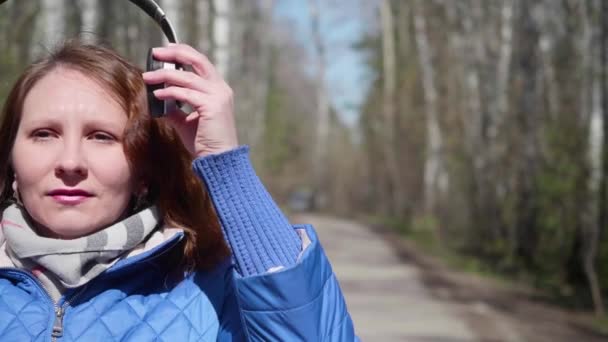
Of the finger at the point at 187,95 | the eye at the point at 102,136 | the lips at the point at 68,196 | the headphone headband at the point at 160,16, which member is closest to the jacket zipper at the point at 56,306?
the lips at the point at 68,196

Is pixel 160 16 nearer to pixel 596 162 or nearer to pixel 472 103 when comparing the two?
pixel 596 162

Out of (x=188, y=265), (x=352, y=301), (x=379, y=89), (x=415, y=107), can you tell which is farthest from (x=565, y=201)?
(x=379, y=89)

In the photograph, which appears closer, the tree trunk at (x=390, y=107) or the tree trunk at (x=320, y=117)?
the tree trunk at (x=390, y=107)

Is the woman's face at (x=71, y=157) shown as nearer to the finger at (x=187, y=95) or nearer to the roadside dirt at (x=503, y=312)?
the finger at (x=187, y=95)

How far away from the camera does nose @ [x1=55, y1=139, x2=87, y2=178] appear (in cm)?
180

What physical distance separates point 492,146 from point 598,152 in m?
7.73

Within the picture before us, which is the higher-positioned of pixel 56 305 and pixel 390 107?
pixel 56 305

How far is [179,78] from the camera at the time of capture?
1.78m

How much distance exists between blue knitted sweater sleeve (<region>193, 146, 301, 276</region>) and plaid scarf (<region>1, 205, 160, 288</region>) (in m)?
0.21

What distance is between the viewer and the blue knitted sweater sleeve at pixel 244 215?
5.74 ft

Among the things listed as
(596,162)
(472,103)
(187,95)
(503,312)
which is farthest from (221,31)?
(187,95)

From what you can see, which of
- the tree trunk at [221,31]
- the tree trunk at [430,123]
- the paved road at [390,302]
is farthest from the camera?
the tree trunk at [430,123]

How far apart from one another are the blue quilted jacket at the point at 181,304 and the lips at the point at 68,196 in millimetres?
157

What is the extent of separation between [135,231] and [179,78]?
1.11 ft
